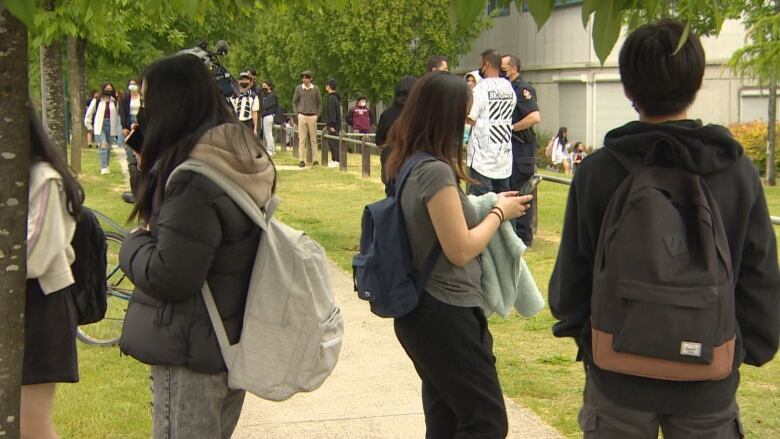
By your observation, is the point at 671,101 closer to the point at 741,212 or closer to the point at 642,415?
the point at 741,212

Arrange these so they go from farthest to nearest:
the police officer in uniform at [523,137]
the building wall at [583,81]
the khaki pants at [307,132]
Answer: the building wall at [583,81] < the khaki pants at [307,132] < the police officer in uniform at [523,137]

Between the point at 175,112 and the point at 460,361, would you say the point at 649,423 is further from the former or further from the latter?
the point at 175,112

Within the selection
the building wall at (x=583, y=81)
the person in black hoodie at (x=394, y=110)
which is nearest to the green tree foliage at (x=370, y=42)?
the building wall at (x=583, y=81)

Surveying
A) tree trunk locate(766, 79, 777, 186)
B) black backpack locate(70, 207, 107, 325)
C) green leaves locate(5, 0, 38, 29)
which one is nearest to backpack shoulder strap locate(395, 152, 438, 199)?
black backpack locate(70, 207, 107, 325)

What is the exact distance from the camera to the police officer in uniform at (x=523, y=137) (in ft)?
36.6

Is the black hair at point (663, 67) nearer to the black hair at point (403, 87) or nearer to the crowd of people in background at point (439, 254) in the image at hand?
the crowd of people in background at point (439, 254)

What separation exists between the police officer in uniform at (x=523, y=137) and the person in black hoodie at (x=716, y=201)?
7.99 m

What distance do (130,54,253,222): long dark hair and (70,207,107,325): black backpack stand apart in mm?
707

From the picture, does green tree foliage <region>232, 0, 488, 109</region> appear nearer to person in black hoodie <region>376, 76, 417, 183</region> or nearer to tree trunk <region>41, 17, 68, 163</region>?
tree trunk <region>41, 17, 68, 163</region>

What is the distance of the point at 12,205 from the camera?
2.81m

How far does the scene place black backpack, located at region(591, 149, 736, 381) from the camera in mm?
2887

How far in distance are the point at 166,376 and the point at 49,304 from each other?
68 cm

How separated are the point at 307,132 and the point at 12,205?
2214cm

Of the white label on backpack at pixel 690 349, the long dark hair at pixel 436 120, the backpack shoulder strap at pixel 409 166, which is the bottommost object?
the white label on backpack at pixel 690 349
